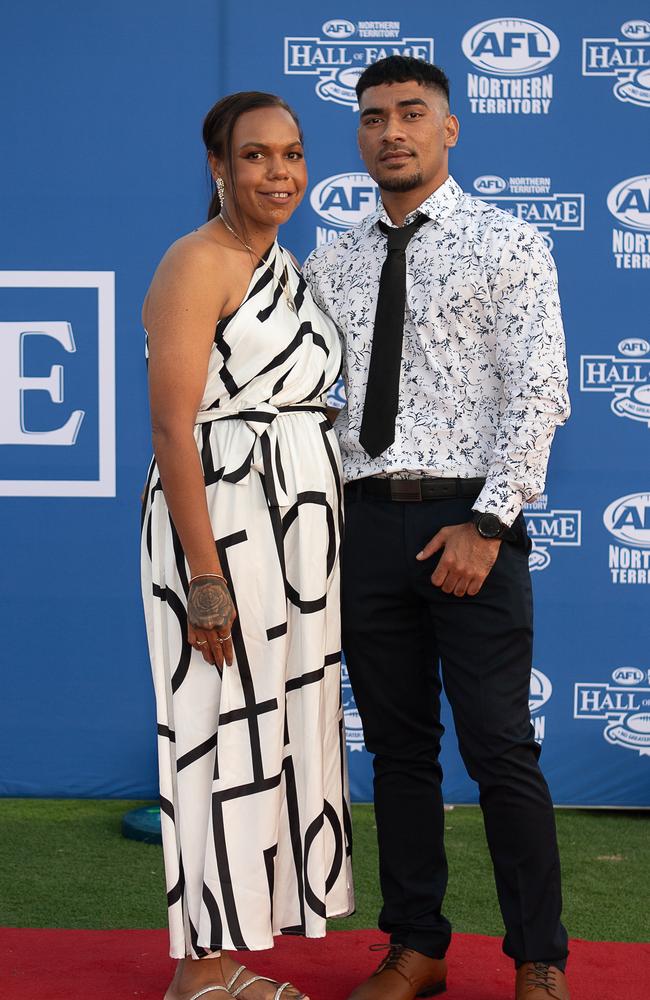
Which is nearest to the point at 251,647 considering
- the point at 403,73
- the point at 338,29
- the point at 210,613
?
the point at 210,613

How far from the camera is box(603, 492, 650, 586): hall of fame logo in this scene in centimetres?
363

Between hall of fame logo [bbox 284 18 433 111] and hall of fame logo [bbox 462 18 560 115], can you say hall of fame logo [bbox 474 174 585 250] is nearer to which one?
hall of fame logo [bbox 462 18 560 115]

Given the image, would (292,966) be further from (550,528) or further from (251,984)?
(550,528)

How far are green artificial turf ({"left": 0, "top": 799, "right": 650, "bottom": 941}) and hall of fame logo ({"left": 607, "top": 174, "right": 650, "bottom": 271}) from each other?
68.5 inches

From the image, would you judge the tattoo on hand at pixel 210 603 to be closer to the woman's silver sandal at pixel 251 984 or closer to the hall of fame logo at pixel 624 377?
the woman's silver sandal at pixel 251 984

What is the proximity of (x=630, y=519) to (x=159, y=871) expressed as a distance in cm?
173

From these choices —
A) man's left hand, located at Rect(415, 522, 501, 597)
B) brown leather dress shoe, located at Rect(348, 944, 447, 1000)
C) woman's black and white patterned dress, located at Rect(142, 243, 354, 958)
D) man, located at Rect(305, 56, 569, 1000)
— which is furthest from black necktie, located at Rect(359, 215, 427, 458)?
brown leather dress shoe, located at Rect(348, 944, 447, 1000)

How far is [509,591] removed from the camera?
2227mm

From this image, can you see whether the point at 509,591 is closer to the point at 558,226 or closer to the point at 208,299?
the point at 208,299

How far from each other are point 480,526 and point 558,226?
1743mm

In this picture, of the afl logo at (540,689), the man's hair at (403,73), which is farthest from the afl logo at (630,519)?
the man's hair at (403,73)

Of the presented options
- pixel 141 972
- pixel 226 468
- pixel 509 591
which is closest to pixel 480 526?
pixel 509 591

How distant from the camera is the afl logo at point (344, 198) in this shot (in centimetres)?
363

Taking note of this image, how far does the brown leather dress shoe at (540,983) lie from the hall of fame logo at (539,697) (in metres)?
1.52
